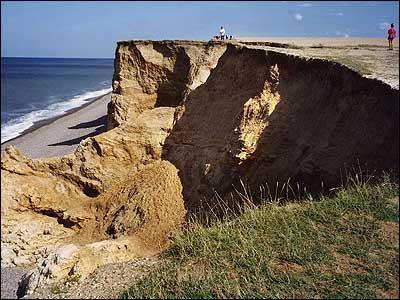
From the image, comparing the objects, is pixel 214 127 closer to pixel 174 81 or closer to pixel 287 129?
pixel 287 129

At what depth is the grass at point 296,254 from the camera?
21.8 ft

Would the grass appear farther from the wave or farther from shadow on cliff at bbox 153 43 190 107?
the wave

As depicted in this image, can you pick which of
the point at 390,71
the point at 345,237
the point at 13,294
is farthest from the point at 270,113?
the point at 13,294

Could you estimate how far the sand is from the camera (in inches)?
1118

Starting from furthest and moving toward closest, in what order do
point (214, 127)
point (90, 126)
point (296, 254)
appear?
1. point (90, 126)
2. point (214, 127)
3. point (296, 254)

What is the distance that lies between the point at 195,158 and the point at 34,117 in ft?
109

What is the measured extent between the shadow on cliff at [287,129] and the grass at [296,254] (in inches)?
53.9

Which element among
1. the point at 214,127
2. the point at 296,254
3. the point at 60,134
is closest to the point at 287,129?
the point at 214,127

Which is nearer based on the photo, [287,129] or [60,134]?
[287,129]

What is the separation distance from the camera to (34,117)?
43.2 m

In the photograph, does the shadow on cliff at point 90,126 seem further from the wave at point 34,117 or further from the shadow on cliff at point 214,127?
the shadow on cliff at point 214,127

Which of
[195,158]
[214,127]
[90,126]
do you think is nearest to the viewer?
[195,158]

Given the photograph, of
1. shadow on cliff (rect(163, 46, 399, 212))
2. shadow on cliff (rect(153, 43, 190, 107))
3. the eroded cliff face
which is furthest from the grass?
shadow on cliff (rect(153, 43, 190, 107))

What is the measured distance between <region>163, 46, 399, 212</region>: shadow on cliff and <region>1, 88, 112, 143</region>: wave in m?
22.7
